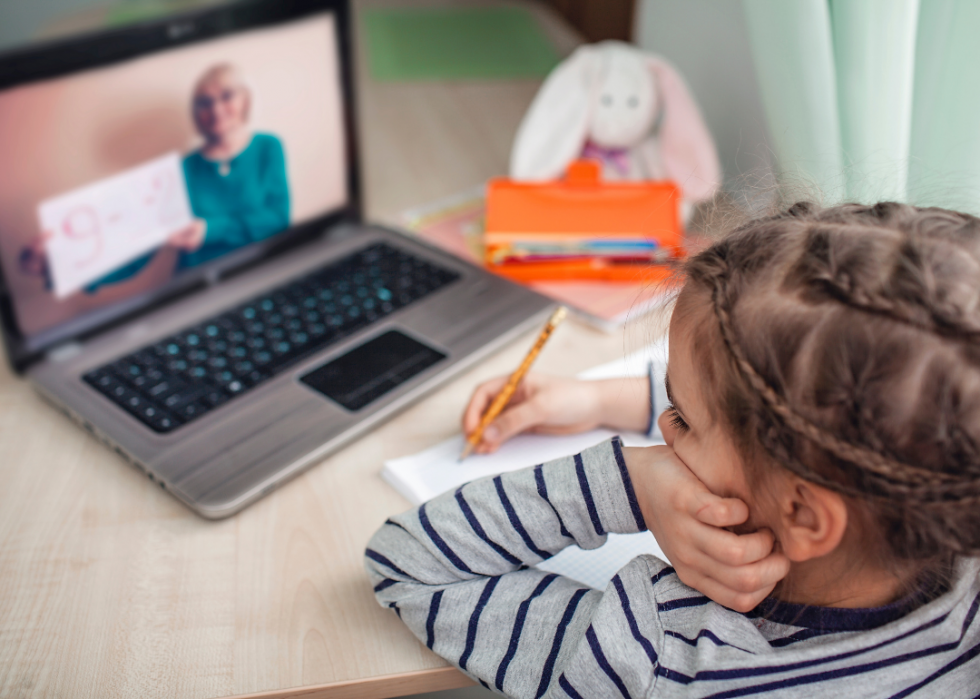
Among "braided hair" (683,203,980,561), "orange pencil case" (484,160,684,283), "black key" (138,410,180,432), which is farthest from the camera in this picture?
"orange pencil case" (484,160,684,283)

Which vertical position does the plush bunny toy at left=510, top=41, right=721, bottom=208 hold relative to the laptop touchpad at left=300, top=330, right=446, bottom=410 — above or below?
above

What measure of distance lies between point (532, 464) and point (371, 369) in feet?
0.57

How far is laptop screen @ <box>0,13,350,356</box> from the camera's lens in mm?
686

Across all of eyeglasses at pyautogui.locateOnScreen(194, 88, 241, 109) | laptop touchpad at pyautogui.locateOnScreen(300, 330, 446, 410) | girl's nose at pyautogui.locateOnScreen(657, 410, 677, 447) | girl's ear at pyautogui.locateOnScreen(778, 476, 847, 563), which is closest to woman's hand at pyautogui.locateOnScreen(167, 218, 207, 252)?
eyeglasses at pyautogui.locateOnScreen(194, 88, 241, 109)

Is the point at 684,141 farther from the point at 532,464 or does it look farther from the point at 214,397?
the point at 214,397

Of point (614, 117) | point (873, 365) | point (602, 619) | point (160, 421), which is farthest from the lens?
point (614, 117)

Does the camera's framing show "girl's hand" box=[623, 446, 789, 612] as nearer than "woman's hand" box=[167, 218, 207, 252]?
Yes

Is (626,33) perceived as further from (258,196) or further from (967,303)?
(967,303)

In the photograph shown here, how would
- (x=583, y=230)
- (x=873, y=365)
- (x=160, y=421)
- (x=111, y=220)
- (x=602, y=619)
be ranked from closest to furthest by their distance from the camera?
(x=873, y=365), (x=602, y=619), (x=160, y=421), (x=111, y=220), (x=583, y=230)

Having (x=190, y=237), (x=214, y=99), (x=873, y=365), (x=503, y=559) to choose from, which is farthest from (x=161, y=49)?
(x=873, y=365)

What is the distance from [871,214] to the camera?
1.38 feet

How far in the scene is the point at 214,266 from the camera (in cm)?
84

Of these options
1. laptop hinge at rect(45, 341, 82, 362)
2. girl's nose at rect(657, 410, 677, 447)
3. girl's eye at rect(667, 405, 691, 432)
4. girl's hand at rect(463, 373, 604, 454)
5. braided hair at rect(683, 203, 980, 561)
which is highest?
braided hair at rect(683, 203, 980, 561)

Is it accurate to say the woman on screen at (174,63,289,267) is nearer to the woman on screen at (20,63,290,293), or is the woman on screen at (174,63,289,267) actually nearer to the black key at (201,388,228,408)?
the woman on screen at (20,63,290,293)
